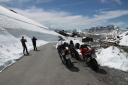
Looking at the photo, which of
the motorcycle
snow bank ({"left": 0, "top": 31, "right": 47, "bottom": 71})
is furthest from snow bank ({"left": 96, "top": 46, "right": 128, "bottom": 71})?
snow bank ({"left": 0, "top": 31, "right": 47, "bottom": 71})

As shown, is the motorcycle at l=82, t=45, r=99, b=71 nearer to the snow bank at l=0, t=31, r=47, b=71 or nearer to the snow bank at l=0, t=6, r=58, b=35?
the snow bank at l=0, t=31, r=47, b=71

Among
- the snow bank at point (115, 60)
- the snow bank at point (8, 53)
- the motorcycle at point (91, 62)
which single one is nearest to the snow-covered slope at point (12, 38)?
the snow bank at point (8, 53)

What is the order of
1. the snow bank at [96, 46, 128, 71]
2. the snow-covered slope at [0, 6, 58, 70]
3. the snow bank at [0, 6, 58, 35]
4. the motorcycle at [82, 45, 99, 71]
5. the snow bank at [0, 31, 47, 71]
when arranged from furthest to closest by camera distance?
the snow bank at [0, 6, 58, 35]
the snow-covered slope at [0, 6, 58, 70]
the snow bank at [0, 31, 47, 71]
the snow bank at [96, 46, 128, 71]
the motorcycle at [82, 45, 99, 71]

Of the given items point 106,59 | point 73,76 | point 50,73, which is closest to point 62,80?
point 73,76

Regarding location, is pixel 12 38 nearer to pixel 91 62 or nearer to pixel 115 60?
pixel 115 60

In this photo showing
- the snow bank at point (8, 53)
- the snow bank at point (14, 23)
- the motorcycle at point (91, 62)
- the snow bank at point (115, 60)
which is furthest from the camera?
the snow bank at point (14, 23)

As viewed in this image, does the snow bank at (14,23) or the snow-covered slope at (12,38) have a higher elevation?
the snow bank at (14,23)

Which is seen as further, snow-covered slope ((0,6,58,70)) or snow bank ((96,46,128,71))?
snow-covered slope ((0,6,58,70))

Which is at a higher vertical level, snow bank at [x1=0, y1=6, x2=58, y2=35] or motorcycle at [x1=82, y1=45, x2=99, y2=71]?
snow bank at [x1=0, y1=6, x2=58, y2=35]

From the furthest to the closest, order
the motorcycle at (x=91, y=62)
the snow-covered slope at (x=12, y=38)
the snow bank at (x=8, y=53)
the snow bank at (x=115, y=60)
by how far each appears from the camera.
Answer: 1. the snow-covered slope at (x=12, y=38)
2. the snow bank at (x=8, y=53)
3. the snow bank at (x=115, y=60)
4. the motorcycle at (x=91, y=62)

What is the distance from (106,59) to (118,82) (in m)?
5.45

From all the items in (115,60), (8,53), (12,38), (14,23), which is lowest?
(8,53)

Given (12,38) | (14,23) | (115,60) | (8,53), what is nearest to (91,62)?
(115,60)

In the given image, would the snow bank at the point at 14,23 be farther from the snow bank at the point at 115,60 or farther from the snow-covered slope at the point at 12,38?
the snow bank at the point at 115,60
